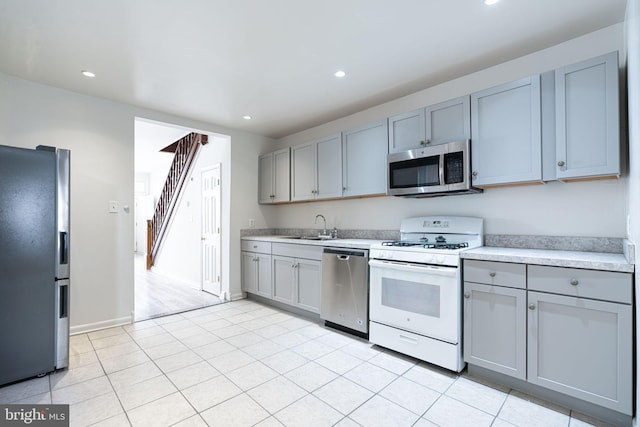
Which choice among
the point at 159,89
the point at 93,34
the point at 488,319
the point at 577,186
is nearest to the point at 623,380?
the point at 488,319

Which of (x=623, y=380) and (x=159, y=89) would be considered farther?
(x=159, y=89)

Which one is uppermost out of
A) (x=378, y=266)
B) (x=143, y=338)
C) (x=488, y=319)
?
(x=378, y=266)

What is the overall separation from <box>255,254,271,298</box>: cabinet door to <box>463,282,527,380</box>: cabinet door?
252cm

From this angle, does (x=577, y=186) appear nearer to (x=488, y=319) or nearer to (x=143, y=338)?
(x=488, y=319)

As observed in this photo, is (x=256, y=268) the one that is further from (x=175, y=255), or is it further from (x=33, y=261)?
(x=175, y=255)

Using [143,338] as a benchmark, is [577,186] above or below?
above

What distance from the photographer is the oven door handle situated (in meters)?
2.23

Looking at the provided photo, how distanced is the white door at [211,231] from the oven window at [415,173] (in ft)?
9.30

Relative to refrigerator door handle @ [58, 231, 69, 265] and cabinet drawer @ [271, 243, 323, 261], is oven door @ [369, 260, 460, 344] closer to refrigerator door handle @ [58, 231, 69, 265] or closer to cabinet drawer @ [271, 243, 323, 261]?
cabinet drawer @ [271, 243, 323, 261]

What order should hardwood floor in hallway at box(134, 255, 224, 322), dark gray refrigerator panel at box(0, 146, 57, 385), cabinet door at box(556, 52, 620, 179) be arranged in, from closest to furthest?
cabinet door at box(556, 52, 620, 179) < dark gray refrigerator panel at box(0, 146, 57, 385) < hardwood floor in hallway at box(134, 255, 224, 322)

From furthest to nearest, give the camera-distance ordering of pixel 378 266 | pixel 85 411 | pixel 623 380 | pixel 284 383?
1. pixel 378 266
2. pixel 284 383
3. pixel 85 411
4. pixel 623 380

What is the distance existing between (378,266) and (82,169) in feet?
10.7

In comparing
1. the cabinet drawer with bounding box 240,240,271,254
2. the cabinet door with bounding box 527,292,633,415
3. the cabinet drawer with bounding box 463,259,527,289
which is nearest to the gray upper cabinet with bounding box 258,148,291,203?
the cabinet drawer with bounding box 240,240,271,254

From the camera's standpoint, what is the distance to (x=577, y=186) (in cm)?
224
